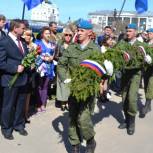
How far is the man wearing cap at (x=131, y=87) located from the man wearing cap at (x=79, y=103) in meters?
1.65

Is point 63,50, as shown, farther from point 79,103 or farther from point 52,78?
point 79,103

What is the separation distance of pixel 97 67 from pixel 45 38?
329 centimetres

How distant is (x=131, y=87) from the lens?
8086 mm

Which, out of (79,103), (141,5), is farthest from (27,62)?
(141,5)

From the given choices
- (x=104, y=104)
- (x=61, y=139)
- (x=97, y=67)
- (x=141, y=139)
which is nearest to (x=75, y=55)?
(x=97, y=67)

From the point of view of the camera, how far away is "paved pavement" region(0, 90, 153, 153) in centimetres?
702

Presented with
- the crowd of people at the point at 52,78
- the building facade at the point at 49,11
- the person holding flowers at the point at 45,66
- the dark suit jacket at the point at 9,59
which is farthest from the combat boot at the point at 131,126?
the building facade at the point at 49,11

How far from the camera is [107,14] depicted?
5177 inches

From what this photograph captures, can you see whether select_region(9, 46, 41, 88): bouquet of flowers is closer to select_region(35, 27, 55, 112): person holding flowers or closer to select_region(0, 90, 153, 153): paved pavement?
select_region(0, 90, 153, 153): paved pavement

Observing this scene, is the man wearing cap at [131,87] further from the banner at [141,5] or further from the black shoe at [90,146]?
the banner at [141,5]

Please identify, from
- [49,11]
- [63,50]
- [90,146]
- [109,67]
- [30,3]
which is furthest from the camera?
[49,11]

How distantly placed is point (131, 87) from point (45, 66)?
204 centimetres

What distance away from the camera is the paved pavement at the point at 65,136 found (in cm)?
702

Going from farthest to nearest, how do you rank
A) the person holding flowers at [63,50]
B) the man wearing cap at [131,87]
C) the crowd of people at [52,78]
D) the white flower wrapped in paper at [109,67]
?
the person holding flowers at [63,50]
the man wearing cap at [131,87]
the crowd of people at [52,78]
the white flower wrapped in paper at [109,67]
